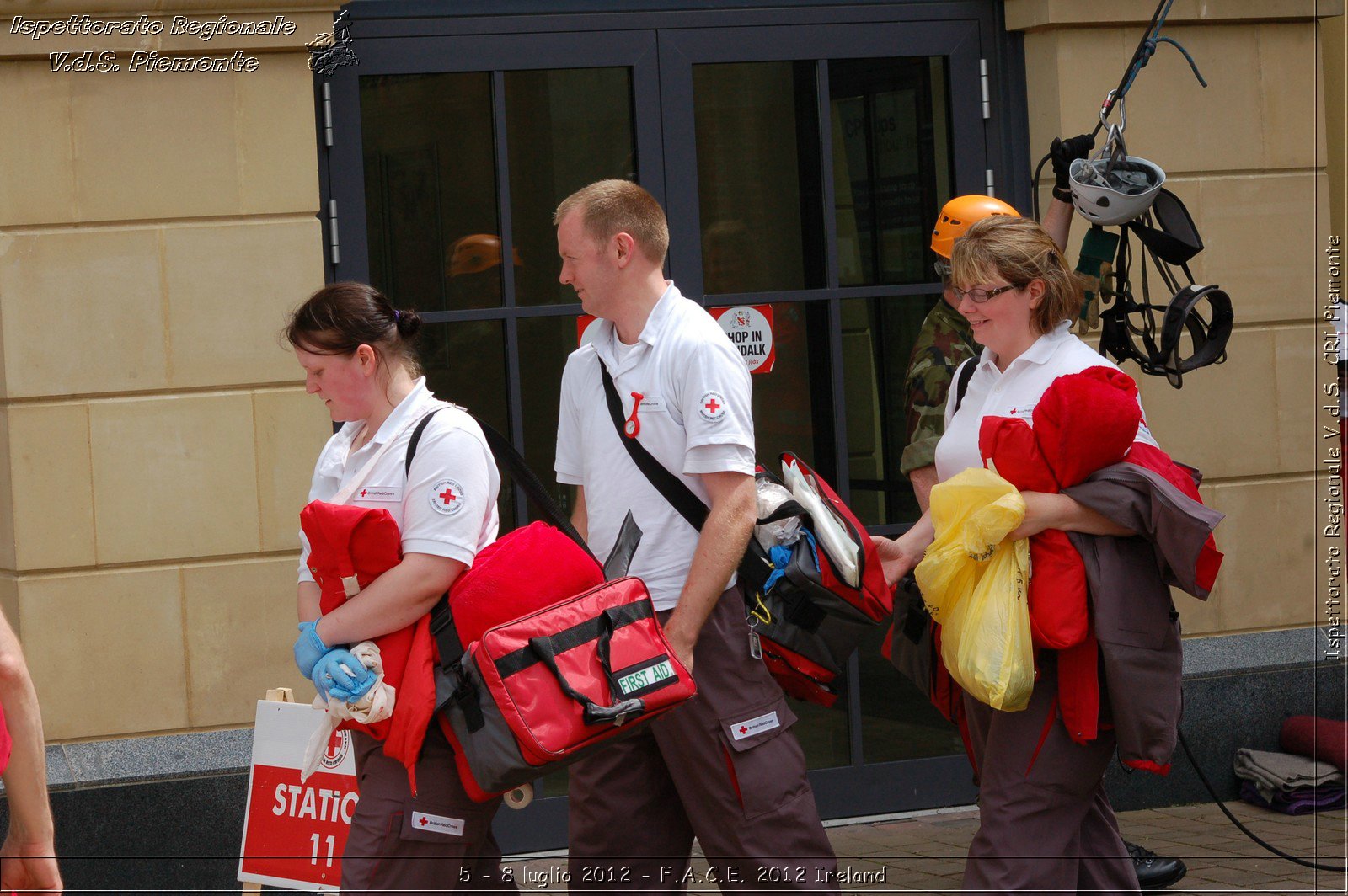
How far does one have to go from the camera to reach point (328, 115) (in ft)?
18.1

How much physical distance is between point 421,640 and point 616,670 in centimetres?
44

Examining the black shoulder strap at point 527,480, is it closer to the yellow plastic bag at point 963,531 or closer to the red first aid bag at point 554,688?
the red first aid bag at point 554,688

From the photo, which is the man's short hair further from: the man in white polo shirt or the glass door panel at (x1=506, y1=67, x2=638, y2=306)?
the glass door panel at (x1=506, y1=67, x2=638, y2=306)

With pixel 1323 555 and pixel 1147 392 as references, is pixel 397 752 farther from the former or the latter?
pixel 1323 555

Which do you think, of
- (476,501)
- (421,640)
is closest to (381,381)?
(476,501)

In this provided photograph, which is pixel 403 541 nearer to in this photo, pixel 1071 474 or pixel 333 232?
pixel 1071 474

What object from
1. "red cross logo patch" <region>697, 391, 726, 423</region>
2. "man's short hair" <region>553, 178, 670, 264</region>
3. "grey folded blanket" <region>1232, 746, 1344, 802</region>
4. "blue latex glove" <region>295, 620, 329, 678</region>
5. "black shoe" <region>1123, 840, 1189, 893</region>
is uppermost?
"man's short hair" <region>553, 178, 670, 264</region>

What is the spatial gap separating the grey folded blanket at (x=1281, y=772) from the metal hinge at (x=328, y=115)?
169 inches

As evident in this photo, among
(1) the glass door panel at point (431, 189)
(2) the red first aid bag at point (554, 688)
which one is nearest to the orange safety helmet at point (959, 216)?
(1) the glass door panel at point (431, 189)

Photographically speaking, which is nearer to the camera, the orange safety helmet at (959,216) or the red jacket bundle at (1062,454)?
the red jacket bundle at (1062,454)

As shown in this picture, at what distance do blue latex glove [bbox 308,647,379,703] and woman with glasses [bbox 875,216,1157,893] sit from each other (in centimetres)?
145

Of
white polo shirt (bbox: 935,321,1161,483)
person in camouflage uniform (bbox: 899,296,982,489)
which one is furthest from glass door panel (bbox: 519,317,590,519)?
white polo shirt (bbox: 935,321,1161,483)

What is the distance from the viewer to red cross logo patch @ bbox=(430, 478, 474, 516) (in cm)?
338

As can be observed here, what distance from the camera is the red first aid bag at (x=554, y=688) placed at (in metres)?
3.22
